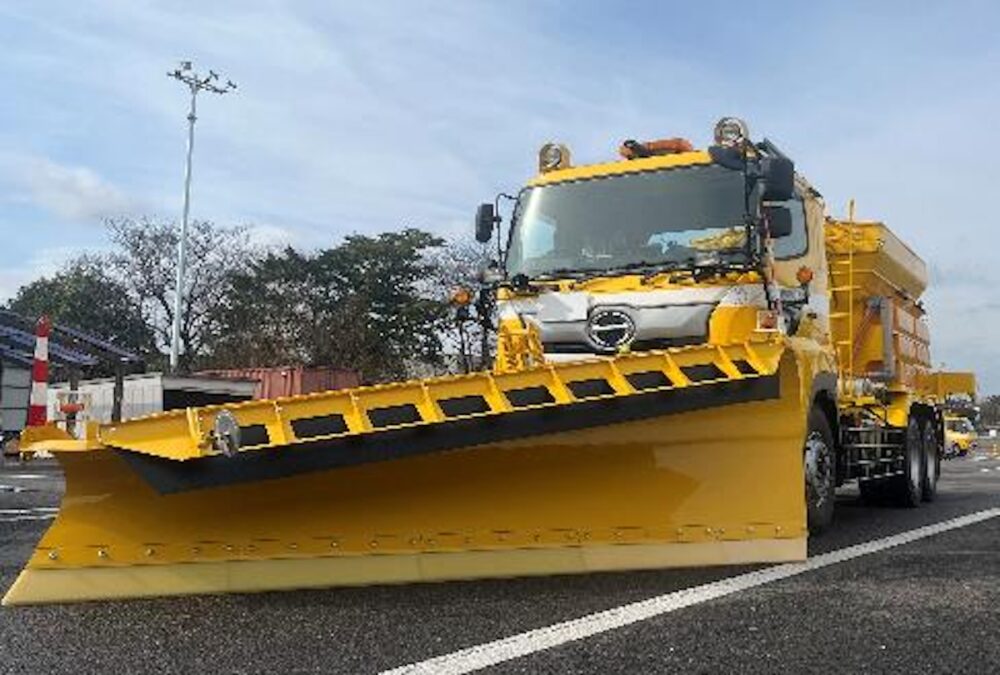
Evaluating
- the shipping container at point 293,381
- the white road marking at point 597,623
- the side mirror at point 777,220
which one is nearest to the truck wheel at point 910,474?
the white road marking at point 597,623

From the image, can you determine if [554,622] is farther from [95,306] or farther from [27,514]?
[95,306]

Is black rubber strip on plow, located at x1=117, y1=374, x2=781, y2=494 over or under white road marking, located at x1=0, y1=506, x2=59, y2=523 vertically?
over

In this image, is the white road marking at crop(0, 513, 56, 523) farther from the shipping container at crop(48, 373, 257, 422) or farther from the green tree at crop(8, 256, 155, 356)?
the green tree at crop(8, 256, 155, 356)

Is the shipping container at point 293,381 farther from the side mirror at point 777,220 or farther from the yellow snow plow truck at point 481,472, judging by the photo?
the yellow snow plow truck at point 481,472

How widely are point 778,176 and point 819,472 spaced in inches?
72.1

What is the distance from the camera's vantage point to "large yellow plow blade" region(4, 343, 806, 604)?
4.27m

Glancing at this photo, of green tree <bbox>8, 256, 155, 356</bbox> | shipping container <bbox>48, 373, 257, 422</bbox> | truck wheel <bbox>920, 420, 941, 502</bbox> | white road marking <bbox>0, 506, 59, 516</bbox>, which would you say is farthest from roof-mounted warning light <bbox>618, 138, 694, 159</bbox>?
green tree <bbox>8, 256, 155, 356</bbox>

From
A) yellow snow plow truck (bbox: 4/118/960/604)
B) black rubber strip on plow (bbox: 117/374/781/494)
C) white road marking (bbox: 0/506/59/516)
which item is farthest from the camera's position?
white road marking (bbox: 0/506/59/516)

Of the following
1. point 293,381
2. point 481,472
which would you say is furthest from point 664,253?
point 293,381

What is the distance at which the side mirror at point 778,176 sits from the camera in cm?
584

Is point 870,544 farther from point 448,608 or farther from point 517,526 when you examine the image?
point 448,608

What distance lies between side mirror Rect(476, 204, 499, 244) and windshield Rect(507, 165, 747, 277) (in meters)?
0.21

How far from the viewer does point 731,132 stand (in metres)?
6.15

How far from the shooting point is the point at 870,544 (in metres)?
6.20
